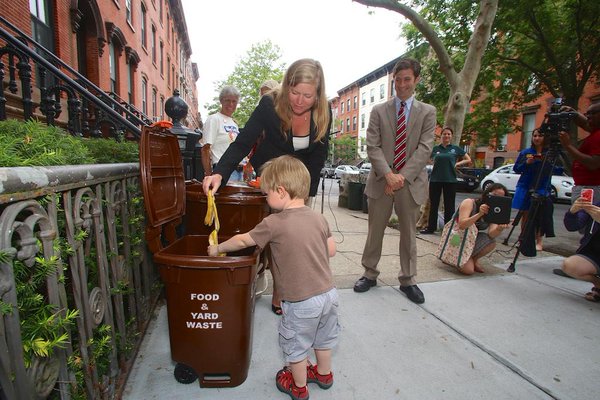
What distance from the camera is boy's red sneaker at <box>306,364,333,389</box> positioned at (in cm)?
184

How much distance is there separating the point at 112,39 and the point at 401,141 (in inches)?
463

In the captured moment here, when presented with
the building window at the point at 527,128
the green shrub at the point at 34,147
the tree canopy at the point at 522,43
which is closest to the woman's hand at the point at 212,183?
the green shrub at the point at 34,147

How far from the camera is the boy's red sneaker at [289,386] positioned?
1.73m

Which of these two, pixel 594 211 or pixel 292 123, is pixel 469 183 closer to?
pixel 594 211

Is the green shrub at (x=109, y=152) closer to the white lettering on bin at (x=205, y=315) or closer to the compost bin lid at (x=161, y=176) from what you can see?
the compost bin lid at (x=161, y=176)

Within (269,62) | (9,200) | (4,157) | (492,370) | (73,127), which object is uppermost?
(269,62)

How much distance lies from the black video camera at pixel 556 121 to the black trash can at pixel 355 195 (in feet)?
16.1

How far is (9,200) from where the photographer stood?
34.1 inches

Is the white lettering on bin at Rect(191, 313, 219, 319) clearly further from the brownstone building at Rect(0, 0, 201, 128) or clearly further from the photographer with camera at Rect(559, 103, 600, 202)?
the brownstone building at Rect(0, 0, 201, 128)

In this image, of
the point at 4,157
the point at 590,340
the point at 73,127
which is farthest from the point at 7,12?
the point at 590,340

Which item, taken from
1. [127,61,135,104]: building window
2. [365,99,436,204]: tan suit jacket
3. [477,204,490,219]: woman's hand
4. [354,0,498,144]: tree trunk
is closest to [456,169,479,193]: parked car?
[354,0,498,144]: tree trunk

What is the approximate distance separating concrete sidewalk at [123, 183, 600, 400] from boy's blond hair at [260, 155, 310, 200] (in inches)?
44.2

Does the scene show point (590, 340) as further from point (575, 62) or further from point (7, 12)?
point (575, 62)

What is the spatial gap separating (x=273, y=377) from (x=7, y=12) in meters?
7.45
